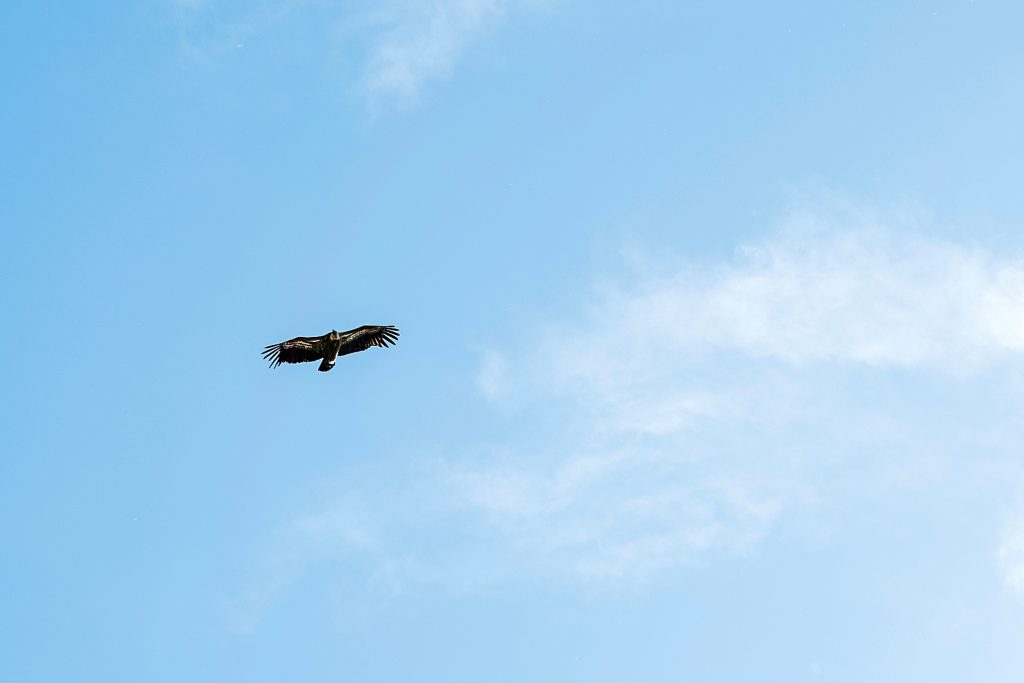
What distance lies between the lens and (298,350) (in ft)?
497

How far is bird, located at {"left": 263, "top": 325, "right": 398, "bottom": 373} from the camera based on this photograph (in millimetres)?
151000

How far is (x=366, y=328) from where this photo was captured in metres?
152

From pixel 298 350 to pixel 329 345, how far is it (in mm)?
1215

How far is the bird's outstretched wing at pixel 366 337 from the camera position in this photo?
498 feet

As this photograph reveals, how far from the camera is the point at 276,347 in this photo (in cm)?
15075

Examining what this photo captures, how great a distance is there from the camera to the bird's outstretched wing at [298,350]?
151 metres

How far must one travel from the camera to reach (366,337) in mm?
152000

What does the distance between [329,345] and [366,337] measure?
157 centimetres

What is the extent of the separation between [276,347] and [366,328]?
3682 mm

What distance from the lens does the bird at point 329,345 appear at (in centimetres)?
15100

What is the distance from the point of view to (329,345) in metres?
151

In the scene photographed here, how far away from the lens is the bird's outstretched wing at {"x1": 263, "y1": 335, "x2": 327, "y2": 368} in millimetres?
150750
